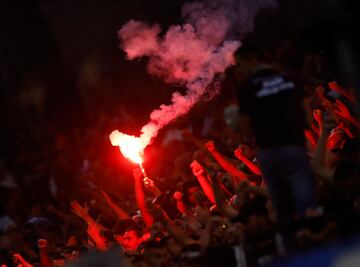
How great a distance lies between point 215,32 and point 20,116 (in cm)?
985

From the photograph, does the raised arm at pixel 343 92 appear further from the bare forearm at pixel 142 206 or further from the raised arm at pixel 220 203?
the bare forearm at pixel 142 206

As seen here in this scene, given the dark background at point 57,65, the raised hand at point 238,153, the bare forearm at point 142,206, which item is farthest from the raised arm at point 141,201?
the dark background at point 57,65

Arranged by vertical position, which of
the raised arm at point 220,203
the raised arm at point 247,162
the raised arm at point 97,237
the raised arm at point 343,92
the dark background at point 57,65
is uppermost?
the dark background at point 57,65

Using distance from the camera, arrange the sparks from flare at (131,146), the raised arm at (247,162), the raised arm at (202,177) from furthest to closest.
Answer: the sparks from flare at (131,146), the raised arm at (247,162), the raised arm at (202,177)

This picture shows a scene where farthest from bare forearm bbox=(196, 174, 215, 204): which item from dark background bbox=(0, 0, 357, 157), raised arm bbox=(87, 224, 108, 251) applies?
dark background bbox=(0, 0, 357, 157)

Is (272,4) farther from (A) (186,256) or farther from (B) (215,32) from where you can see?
(A) (186,256)

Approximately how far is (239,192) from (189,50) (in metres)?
3.09

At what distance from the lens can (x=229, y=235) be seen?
534 cm

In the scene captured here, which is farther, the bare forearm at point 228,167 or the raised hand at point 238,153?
the bare forearm at point 228,167

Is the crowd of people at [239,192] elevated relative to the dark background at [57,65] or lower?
lower

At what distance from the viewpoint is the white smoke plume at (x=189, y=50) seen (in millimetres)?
8039

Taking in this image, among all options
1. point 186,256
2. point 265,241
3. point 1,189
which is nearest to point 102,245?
point 186,256

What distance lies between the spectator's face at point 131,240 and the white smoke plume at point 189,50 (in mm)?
1646

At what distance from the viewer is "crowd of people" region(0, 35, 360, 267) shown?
4.85 metres
